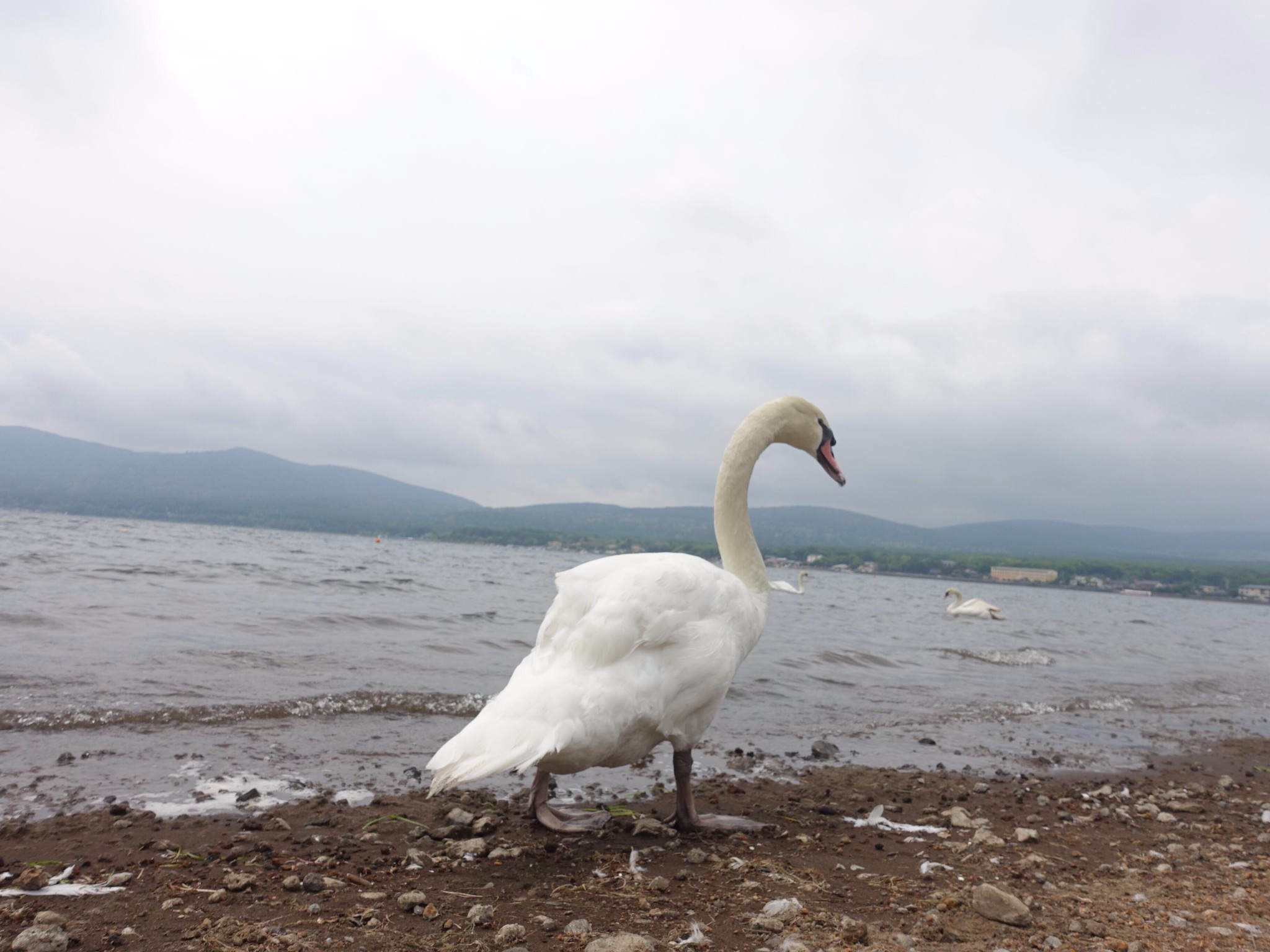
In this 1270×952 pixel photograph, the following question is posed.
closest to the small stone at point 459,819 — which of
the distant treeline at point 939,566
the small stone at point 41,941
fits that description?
the small stone at point 41,941

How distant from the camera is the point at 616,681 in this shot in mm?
3963

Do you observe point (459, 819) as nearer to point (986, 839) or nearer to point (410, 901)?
point (410, 901)

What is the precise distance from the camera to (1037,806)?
5.83 meters

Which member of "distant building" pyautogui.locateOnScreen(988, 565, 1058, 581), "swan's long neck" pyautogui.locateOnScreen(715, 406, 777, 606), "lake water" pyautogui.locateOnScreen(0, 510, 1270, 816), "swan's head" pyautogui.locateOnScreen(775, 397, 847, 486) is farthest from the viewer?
"distant building" pyautogui.locateOnScreen(988, 565, 1058, 581)

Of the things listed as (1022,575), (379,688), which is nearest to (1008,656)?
(379,688)

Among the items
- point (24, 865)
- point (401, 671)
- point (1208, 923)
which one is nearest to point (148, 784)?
point (24, 865)

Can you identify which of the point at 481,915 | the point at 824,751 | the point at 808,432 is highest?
the point at 808,432

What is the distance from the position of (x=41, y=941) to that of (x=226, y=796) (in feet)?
7.02

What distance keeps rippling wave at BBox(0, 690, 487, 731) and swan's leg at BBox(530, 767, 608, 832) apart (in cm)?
336

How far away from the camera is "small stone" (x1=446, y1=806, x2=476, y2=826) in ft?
14.7

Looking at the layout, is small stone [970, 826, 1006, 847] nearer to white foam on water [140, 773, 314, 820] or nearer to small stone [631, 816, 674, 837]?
small stone [631, 816, 674, 837]

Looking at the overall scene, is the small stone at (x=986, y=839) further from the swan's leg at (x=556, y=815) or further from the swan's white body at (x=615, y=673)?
the swan's leg at (x=556, y=815)

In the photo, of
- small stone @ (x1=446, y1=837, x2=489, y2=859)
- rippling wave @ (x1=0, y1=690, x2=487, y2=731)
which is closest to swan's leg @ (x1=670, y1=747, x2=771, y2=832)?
small stone @ (x1=446, y1=837, x2=489, y2=859)

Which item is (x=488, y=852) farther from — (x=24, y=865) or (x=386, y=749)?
(x=386, y=749)
